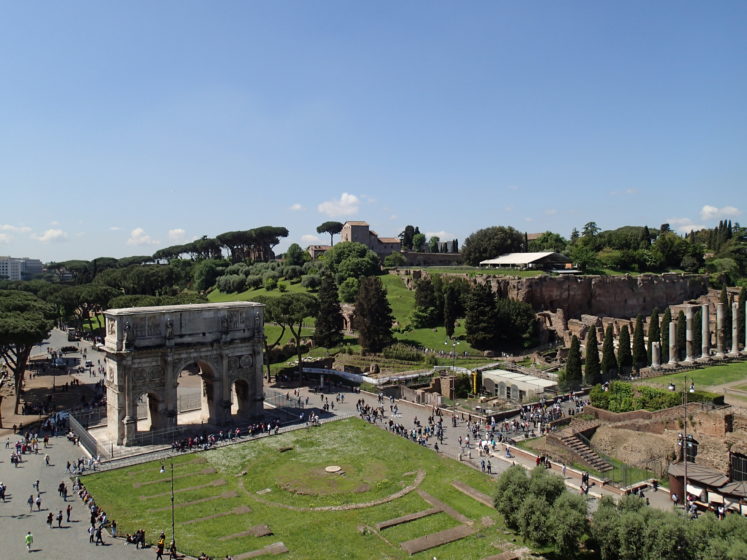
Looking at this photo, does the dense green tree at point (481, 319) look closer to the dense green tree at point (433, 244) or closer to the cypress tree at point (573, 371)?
the cypress tree at point (573, 371)

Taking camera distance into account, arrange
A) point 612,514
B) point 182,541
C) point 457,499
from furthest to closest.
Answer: point 457,499 < point 182,541 < point 612,514

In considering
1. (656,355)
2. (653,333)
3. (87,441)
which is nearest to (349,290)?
(653,333)

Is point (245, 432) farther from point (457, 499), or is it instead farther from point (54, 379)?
point (54, 379)

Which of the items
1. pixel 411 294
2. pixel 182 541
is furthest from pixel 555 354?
pixel 182 541

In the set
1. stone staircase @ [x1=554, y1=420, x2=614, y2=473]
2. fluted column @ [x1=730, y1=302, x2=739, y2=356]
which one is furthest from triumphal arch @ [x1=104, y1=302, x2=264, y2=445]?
fluted column @ [x1=730, y1=302, x2=739, y2=356]

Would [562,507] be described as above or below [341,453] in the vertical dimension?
above

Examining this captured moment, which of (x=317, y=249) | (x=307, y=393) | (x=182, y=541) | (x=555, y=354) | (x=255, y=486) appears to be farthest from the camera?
(x=317, y=249)

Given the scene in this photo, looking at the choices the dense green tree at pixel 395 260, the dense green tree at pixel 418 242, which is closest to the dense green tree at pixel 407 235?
the dense green tree at pixel 418 242
